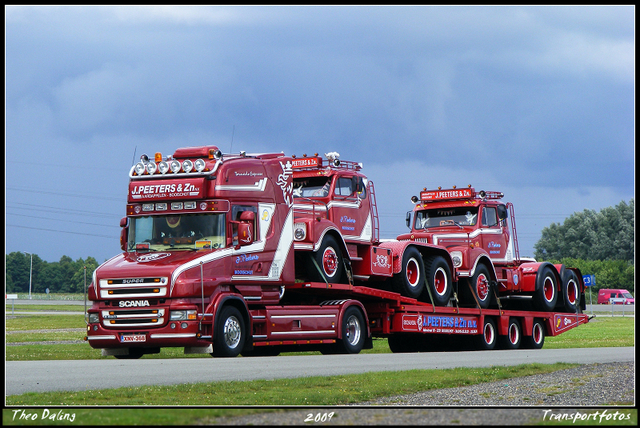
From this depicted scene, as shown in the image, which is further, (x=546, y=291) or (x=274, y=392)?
(x=546, y=291)

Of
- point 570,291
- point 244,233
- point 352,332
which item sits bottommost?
point 352,332

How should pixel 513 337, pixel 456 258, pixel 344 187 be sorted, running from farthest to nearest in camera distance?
pixel 513 337
pixel 456 258
pixel 344 187

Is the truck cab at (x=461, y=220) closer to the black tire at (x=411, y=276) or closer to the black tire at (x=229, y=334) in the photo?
the black tire at (x=411, y=276)

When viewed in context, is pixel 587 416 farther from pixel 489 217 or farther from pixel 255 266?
pixel 489 217

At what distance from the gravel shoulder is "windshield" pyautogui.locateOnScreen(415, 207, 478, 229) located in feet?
32.4

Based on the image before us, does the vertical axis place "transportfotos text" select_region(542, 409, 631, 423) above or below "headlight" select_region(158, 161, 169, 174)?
below

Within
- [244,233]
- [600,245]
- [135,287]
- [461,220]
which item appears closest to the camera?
[135,287]

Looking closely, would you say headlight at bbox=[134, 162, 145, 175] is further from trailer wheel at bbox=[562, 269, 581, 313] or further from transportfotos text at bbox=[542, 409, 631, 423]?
trailer wheel at bbox=[562, 269, 581, 313]

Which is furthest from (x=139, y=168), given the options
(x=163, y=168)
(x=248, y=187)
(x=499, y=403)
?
(x=499, y=403)

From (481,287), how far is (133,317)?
11.7m

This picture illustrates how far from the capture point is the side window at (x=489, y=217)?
2484 centimetres

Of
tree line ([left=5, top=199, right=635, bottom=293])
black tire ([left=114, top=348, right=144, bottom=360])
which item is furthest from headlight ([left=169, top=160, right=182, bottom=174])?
tree line ([left=5, top=199, right=635, bottom=293])

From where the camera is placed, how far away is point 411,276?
71.7ft

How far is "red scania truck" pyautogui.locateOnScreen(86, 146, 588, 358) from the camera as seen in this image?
1598cm
